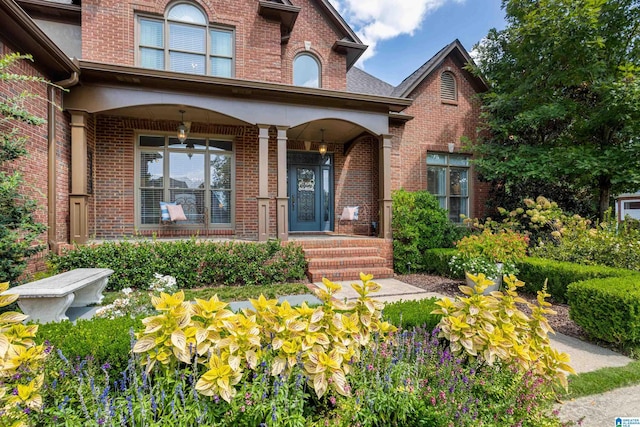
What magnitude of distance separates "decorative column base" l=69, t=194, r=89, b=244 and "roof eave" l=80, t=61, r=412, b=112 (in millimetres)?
2216

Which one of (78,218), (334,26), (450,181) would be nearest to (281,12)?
(334,26)

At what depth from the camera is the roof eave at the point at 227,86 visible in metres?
5.64

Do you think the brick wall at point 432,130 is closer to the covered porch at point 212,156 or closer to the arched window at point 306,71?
the covered porch at point 212,156

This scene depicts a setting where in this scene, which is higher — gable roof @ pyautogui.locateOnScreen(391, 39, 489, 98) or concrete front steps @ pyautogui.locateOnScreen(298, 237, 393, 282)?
gable roof @ pyautogui.locateOnScreen(391, 39, 489, 98)

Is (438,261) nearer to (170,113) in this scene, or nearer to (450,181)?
(450,181)

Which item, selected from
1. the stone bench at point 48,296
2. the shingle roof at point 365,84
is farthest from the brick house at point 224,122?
the stone bench at point 48,296

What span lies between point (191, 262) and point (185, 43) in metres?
5.40

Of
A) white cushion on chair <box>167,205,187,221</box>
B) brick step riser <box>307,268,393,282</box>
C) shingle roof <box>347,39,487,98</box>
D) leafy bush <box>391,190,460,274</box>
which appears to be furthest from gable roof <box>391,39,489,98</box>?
white cushion on chair <box>167,205,187,221</box>

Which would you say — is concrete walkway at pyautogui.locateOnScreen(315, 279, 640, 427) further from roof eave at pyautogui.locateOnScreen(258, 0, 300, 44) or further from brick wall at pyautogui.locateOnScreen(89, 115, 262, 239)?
roof eave at pyautogui.locateOnScreen(258, 0, 300, 44)

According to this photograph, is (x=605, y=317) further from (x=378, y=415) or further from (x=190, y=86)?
(x=190, y=86)

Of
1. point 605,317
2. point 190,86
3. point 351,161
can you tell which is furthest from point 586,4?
point 190,86

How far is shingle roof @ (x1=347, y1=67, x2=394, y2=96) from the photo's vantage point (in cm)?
1007

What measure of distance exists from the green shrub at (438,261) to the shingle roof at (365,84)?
563 centimetres

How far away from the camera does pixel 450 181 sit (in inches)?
399
